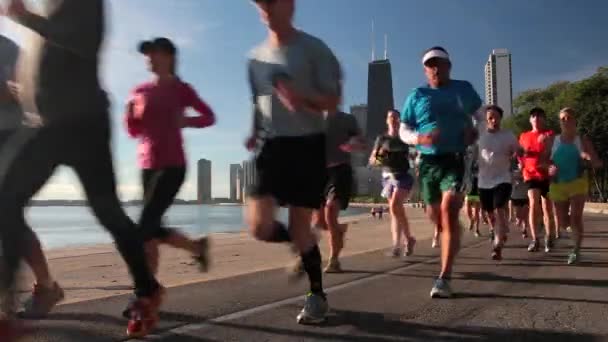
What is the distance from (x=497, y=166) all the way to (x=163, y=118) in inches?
191

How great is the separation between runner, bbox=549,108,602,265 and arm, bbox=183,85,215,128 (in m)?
4.72

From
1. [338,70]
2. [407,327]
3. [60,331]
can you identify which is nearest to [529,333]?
[407,327]

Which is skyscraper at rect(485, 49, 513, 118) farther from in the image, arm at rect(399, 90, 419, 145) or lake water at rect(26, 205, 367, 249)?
arm at rect(399, 90, 419, 145)

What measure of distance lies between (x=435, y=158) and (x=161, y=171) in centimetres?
221

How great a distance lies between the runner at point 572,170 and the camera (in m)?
7.04

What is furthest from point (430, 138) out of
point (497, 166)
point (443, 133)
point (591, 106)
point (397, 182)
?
point (591, 106)

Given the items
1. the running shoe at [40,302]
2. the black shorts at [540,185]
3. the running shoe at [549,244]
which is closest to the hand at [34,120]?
the running shoe at [40,302]

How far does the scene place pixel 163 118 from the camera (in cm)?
405

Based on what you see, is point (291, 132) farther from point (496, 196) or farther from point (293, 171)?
point (496, 196)

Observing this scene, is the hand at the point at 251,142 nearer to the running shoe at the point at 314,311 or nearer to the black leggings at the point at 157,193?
the black leggings at the point at 157,193

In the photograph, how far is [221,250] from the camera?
31.6ft

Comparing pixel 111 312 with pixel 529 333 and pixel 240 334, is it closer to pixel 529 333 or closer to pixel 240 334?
pixel 240 334

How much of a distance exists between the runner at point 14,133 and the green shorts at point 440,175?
9.55 ft

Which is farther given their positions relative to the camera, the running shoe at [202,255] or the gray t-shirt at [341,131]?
the gray t-shirt at [341,131]
